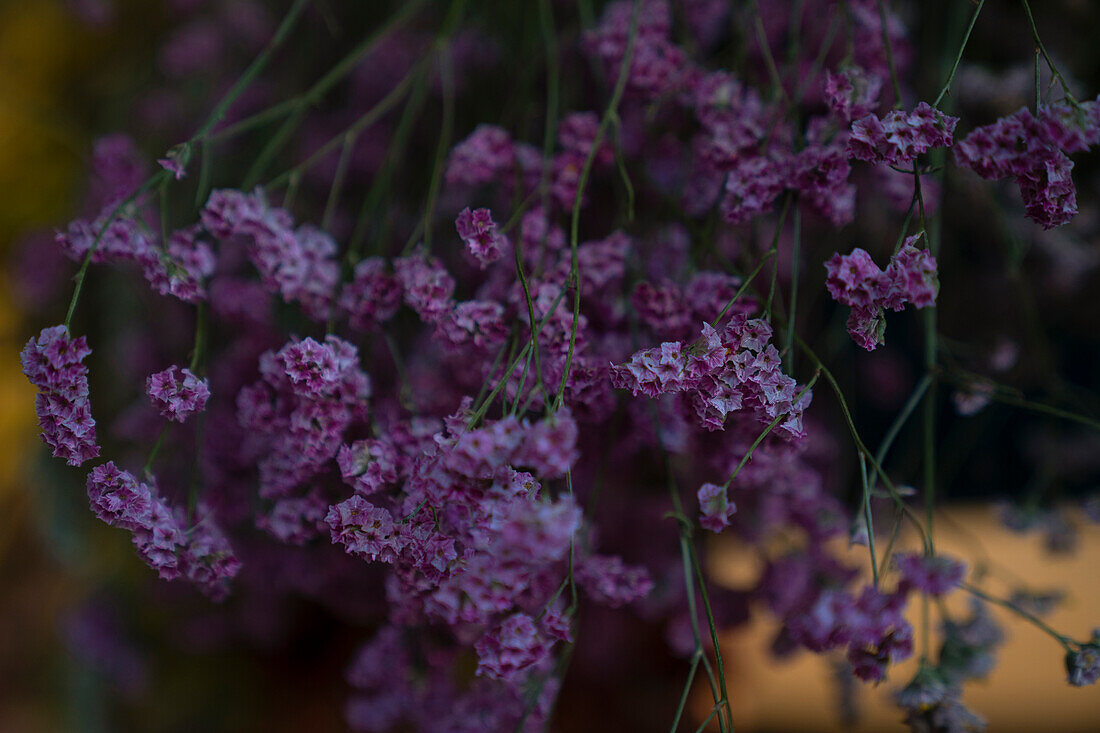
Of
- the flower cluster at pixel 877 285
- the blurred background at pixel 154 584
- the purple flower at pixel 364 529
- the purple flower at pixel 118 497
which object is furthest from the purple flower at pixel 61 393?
the blurred background at pixel 154 584

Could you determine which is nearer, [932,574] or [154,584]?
[932,574]

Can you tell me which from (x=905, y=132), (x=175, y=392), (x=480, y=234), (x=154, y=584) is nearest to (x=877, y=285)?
(x=905, y=132)

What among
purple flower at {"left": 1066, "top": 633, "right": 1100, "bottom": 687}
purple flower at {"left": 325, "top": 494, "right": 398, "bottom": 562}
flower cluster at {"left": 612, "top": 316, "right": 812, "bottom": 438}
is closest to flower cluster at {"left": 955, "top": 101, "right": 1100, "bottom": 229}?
flower cluster at {"left": 612, "top": 316, "right": 812, "bottom": 438}

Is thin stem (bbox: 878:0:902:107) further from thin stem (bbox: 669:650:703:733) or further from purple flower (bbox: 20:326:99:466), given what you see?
purple flower (bbox: 20:326:99:466)

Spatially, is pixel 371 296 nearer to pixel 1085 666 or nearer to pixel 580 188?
pixel 580 188

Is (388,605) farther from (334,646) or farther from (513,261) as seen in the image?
(334,646)
